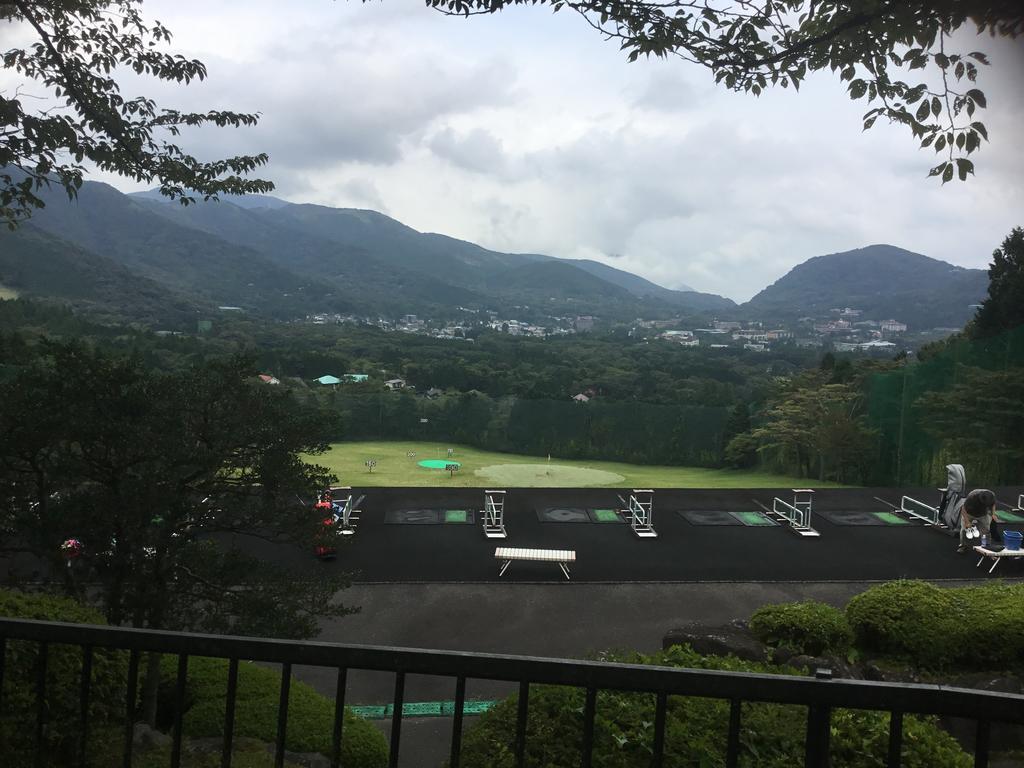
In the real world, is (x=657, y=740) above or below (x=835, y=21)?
below

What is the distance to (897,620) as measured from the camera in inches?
172

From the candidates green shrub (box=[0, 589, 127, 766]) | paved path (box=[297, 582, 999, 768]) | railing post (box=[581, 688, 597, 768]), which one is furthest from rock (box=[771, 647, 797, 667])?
green shrub (box=[0, 589, 127, 766])

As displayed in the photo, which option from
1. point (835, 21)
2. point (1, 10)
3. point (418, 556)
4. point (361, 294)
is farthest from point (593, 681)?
point (361, 294)

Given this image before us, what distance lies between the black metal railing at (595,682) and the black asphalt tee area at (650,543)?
5.93 meters

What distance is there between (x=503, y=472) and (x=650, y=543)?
6.00 metres

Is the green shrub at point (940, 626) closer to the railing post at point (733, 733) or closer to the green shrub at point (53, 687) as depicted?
the railing post at point (733, 733)

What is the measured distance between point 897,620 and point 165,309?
23850 mm

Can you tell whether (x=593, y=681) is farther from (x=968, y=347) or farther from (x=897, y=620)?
(x=968, y=347)

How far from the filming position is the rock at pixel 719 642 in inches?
149

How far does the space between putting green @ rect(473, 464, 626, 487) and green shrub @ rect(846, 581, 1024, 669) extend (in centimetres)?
922

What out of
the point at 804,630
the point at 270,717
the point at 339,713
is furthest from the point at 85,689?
Answer: the point at 804,630

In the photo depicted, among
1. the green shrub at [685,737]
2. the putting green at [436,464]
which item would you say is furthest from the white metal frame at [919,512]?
the green shrub at [685,737]

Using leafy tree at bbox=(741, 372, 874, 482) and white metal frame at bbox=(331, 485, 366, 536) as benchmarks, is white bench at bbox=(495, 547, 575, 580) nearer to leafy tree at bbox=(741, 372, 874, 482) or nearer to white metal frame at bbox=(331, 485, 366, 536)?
white metal frame at bbox=(331, 485, 366, 536)

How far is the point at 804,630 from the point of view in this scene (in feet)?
13.8
